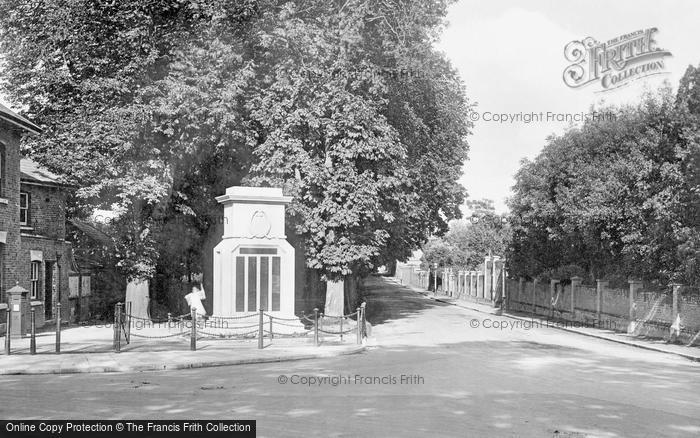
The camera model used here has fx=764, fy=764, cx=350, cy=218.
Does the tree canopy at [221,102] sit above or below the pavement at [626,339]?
above

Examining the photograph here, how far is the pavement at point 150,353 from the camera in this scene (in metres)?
15.3

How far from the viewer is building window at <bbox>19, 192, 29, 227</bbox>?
83.7 feet

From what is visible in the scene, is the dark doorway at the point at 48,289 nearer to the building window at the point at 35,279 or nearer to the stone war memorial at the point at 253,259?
the building window at the point at 35,279

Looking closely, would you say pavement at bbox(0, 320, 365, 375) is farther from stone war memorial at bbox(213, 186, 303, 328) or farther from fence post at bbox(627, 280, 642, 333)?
fence post at bbox(627, 280, 642, 333)

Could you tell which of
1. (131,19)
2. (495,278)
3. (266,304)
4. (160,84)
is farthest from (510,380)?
(495,278)

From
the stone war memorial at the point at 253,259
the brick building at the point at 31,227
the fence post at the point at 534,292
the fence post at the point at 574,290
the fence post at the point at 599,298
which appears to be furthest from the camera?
the fence post at the point at 534,292

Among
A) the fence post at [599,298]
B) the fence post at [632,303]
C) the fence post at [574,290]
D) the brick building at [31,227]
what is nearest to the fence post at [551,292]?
the fence post at [574,290]

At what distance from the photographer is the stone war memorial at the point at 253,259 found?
22.2 metres

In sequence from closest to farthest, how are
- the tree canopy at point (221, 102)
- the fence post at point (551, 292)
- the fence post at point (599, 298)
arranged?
the tree canopy at point (221, 102) < the fence post at point (599, 298) < the fence post at point (551, 292)

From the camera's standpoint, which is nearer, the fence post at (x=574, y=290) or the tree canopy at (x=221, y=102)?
the tree canopy at (x=221, y=102)

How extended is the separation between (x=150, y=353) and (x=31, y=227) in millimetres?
10428

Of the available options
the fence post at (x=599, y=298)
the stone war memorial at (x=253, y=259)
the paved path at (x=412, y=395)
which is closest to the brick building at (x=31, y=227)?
the stone war memorial at (x=253, y=259)

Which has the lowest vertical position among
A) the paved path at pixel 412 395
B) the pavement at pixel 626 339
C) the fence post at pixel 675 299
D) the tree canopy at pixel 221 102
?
the pavement at pixel 626 339

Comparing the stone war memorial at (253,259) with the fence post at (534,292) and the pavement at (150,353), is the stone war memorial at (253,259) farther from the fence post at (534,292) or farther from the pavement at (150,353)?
the fence post at (534,292)
